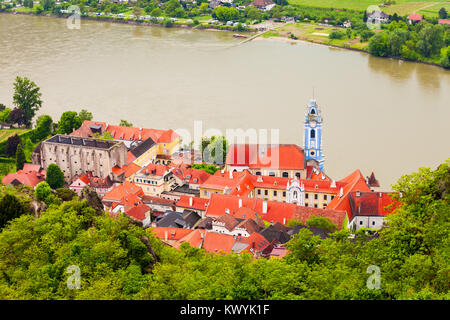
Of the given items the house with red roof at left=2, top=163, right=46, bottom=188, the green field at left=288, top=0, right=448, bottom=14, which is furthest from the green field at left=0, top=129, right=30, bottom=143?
the green field at left=288, top=0, right=448, bottom=14

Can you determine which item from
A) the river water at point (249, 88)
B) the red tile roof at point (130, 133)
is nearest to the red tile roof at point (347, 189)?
the river water at point (249, 88)

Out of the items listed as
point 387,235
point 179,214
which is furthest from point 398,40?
point 387,235

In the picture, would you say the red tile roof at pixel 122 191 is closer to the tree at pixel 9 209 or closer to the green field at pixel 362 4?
the tree at pixel 9 209

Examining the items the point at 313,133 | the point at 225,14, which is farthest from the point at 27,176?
the point at 225,14

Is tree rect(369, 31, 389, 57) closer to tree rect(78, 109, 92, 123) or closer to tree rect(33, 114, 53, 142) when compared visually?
tree rect(78, 109, 92, 123)

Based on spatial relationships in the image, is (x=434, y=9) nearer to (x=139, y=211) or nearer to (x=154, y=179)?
(x=154, y=179)
